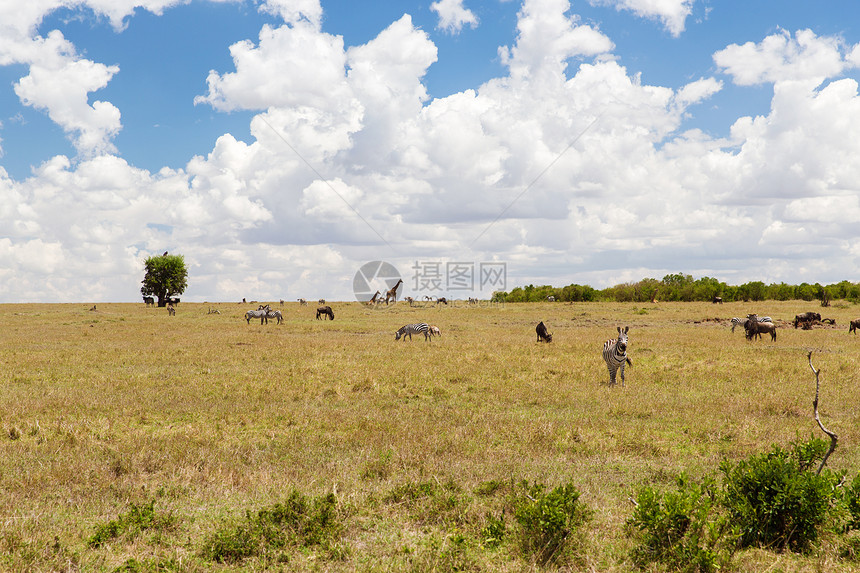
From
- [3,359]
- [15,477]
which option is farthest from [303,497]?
[3,359]

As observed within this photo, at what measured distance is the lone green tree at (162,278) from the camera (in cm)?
9088

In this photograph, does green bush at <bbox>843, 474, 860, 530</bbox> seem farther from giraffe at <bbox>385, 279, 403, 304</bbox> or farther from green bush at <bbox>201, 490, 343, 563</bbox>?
giraffe at <bbox>385, 279, 403, 304</bbox>

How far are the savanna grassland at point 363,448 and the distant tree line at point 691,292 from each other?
7460 cm

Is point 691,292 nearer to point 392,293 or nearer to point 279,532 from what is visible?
point 392,293

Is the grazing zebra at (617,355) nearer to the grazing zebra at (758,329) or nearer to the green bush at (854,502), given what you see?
the green bush at (854,502)

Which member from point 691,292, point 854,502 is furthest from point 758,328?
point 691,292

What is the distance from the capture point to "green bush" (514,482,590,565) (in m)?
6.09

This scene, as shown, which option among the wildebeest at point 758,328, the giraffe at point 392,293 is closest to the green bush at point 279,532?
the wildebeest at point 758,328

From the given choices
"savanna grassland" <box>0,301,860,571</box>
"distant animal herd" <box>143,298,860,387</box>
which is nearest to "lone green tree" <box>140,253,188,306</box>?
"distant animal herd" <box>143,298,860,387</box>

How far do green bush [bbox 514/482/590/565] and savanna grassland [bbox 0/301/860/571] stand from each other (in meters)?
0.12

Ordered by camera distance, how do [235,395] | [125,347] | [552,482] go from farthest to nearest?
[125,347] < [235,395] < [552,482]

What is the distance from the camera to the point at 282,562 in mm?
6102

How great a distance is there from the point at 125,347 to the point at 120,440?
17.9 meters

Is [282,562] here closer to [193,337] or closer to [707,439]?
[707,439]
